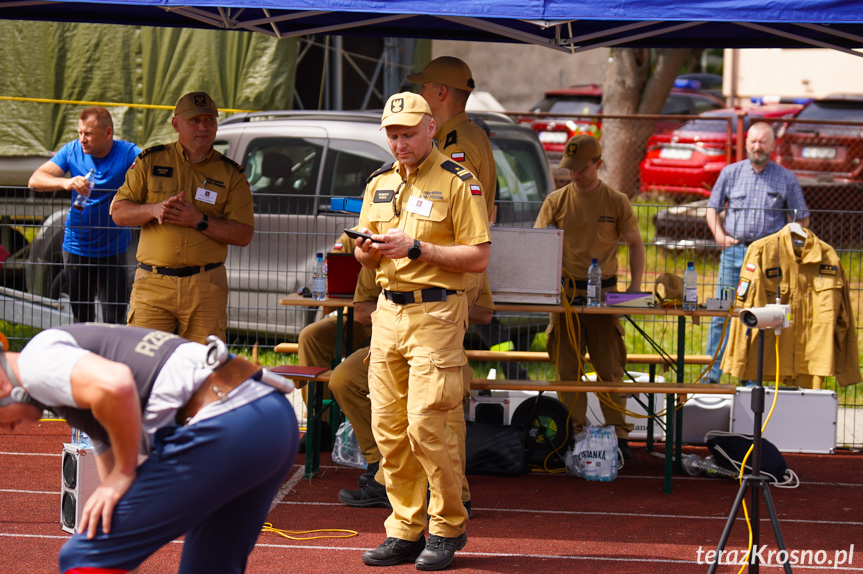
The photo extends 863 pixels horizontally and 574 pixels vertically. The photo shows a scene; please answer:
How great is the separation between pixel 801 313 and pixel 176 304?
4.00m

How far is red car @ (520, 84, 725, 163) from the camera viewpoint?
15.0 meters

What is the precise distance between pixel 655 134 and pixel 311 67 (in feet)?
18.5

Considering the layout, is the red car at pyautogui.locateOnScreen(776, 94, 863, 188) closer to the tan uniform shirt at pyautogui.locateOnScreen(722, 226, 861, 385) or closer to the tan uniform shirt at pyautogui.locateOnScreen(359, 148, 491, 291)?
the tan uniform shirt at pyautogui.locateOnScreen(722, 226, 861, 385)

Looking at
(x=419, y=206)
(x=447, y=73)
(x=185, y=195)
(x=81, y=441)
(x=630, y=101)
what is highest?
(x=630, y=101)

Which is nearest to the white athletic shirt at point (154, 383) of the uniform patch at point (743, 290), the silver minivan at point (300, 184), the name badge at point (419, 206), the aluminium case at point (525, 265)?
the name badge at point (419, 206)

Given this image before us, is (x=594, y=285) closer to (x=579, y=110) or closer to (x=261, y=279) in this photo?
(x=261, y=279)

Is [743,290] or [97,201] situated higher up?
[97,201]

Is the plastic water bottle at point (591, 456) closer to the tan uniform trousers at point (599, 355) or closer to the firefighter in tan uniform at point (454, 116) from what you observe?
the tan uniform trousers at point (599, 355)

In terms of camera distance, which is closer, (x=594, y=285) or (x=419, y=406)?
(x=419, y=406)

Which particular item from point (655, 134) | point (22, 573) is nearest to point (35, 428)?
point (22, 573)

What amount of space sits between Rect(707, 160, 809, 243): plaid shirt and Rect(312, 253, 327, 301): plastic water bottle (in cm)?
314

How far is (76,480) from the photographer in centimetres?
453

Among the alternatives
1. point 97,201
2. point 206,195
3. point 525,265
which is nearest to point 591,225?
point 525,265

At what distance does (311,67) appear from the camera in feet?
40.7
